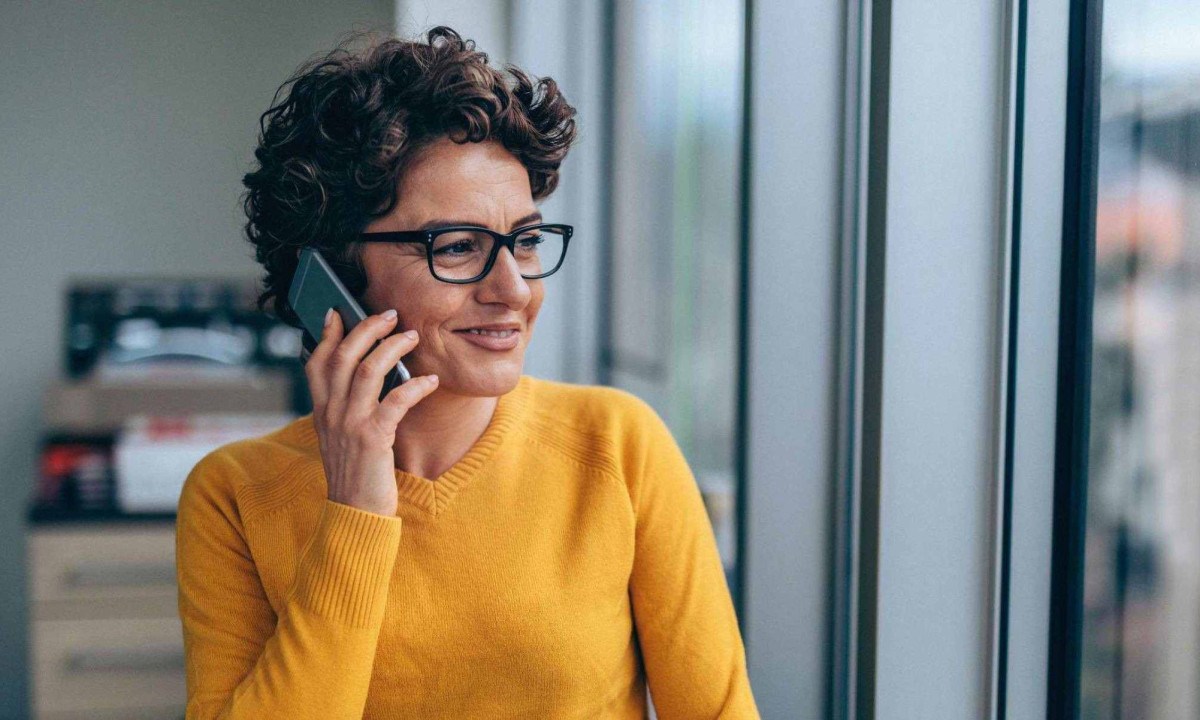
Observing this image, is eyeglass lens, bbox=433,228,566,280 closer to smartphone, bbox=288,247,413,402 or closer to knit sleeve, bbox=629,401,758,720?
smartphone, bbox=288,247,413,402

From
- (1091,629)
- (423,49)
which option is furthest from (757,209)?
(1091,629)

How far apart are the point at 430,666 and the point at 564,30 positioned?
6.52 ft

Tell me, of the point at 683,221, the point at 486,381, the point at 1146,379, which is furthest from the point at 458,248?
the point at 683,221

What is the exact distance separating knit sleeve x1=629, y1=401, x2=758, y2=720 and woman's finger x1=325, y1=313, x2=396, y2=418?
307mm

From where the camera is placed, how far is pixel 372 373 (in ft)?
3.10

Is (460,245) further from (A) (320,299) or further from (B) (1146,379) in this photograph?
(B) (1146,379)

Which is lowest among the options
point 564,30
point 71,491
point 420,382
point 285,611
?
point 71,491

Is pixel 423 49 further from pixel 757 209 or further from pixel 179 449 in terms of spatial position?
pixel 179 449

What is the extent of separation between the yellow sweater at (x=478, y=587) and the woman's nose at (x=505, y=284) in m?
0.20

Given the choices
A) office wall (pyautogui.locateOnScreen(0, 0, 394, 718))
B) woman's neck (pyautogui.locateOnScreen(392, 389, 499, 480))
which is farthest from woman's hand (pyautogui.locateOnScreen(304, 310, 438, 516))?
office wall (pyautogui.locateOnScreen(0, 0, 394, 718))

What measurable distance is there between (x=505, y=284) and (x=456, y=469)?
0.76 feet

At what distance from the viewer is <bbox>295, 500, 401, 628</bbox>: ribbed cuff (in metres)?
0.93

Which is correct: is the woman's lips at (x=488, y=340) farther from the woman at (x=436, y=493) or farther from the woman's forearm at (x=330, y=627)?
the woman's forearm at (x=330, y=627)

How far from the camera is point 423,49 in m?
1.01
